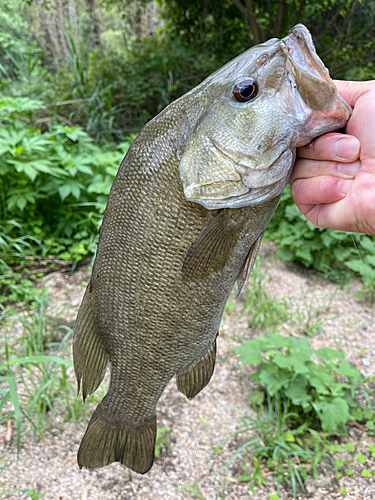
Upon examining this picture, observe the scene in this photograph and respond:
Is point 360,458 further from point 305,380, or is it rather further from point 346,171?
point 346,171

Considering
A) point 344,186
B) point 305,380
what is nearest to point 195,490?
point 305,380

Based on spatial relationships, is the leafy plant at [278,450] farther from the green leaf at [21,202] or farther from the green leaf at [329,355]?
the green leaf at [21,202]

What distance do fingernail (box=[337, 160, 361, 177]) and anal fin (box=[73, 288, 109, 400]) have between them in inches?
33.3

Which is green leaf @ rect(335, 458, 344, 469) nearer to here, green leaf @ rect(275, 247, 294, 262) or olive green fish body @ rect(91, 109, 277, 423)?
olive green fish body @ rect(91, 109, 277, 423)

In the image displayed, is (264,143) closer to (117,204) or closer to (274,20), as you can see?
(117,204)

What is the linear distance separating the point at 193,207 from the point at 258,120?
262 millimetres

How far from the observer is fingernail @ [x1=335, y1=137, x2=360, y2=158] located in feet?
3.09

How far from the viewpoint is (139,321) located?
1.10 m

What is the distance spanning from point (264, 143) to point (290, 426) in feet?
5.86

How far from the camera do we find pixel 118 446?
1324 mm

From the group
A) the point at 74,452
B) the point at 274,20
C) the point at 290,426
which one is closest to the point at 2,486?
the point at 74,452

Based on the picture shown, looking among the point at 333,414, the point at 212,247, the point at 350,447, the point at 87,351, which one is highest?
the point at 212,247

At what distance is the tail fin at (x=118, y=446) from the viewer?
1.30m

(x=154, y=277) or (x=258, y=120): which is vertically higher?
(x=258, y=120)
